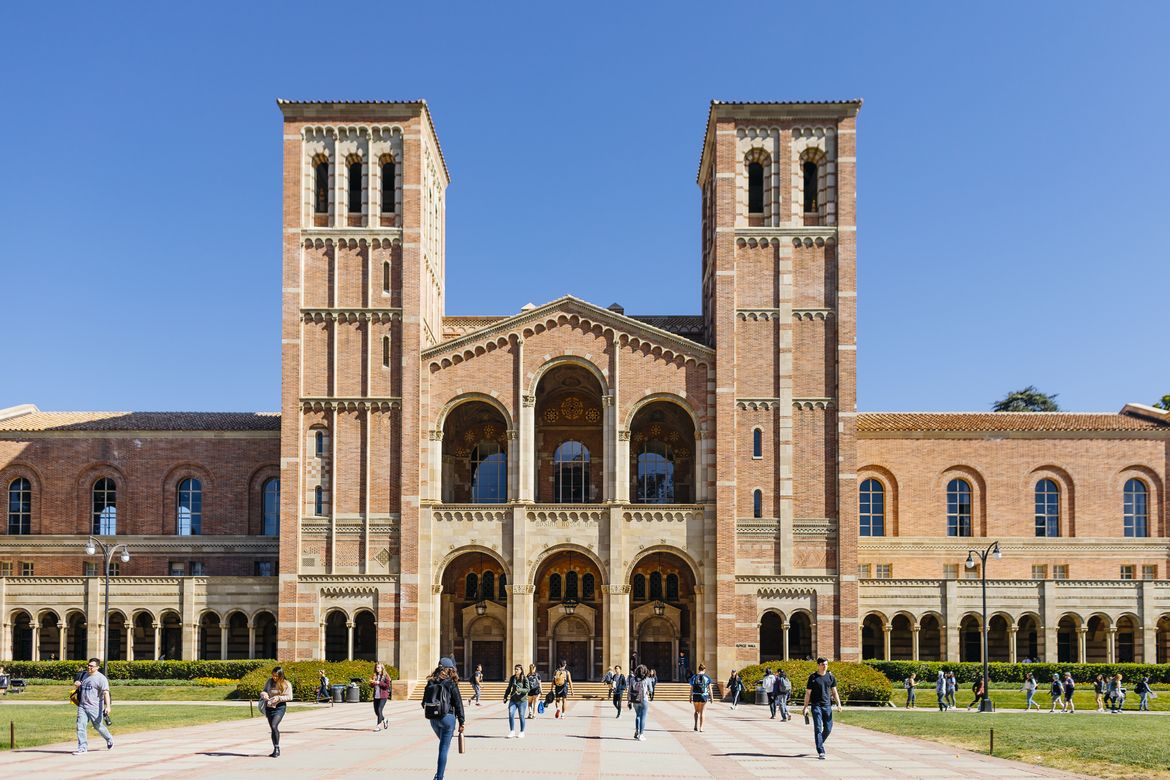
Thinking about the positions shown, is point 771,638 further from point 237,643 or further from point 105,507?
point 105,507

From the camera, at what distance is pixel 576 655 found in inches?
2349

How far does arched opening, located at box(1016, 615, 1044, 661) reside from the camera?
5825 centimetres

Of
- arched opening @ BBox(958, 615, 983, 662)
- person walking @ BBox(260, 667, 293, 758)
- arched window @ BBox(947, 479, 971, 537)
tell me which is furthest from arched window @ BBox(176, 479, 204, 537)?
person walking @ BBox(260, 667, 293, 758)

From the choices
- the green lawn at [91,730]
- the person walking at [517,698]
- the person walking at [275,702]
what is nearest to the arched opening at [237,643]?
the green lawn at [91,730]

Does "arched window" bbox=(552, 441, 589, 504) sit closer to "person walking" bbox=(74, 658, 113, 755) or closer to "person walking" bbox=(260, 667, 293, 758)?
"person walking" bbox=(260, 667, 293, 758)

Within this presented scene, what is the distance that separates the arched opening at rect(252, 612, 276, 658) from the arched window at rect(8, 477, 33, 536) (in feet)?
44.4

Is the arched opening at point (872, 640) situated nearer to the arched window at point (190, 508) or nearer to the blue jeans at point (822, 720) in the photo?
the arched window at point (190, 508)

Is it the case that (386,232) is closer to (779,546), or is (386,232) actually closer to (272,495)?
(272,495)

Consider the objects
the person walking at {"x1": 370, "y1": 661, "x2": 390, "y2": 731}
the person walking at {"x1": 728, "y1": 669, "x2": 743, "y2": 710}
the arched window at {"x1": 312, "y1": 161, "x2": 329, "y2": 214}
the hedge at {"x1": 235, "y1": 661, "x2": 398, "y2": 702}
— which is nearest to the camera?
the person walking at {"x1": 370, "y1": 661, "x2": 390, "y2": 731}

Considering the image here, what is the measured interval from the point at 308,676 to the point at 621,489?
50.8ft

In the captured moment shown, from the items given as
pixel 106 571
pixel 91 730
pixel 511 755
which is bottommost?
pixel 91 730

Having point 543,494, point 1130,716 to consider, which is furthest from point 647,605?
point 1130,716

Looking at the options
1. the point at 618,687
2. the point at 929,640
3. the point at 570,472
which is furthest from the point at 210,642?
the point at 929,640

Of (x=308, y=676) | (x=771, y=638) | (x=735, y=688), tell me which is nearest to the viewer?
(x=308, y=676)
